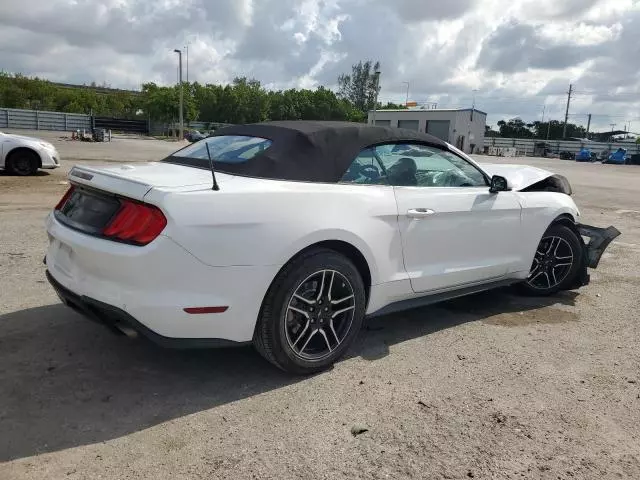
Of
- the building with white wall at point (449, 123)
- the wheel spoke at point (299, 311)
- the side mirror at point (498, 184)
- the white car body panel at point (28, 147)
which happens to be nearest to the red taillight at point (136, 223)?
the wheel spoke at point (299, 311)

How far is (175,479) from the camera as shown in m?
2.41

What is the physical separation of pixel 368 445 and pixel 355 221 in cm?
133

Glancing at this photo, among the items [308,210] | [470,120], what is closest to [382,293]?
[308,210]

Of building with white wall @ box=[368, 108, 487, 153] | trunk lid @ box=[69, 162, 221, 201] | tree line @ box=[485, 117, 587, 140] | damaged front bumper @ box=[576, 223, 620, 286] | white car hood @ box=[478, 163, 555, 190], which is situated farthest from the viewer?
tree line @ box=[485, 117, 587, 140]

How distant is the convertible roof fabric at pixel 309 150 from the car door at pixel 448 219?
0.20m

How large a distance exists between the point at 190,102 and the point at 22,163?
56.5m

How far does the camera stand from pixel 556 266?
206 inches

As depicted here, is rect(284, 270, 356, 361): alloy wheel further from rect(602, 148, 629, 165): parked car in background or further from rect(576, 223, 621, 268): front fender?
rect(602, 148, 629, 165): parked car in background

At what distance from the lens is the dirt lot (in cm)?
257

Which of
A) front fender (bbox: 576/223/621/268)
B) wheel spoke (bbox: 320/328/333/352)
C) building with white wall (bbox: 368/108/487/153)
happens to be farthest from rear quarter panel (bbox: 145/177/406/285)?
building with white wall (bbox: 368/108/487/153)

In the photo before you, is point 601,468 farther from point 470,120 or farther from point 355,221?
point 470,120

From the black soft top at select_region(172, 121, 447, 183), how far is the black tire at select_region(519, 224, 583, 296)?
2.06 m

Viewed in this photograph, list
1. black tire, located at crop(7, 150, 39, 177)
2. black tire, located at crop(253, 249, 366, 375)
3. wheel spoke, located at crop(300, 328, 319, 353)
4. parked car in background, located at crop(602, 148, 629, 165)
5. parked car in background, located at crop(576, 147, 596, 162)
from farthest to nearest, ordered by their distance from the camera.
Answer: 1. parked car in background, located at crop(576, 147, 596, 162)
2. parked car in background, located at crop(602, 148, 629, 165)
3. black tire, located at crop(7, 150, 39, 177)
4. wheel spoke, located at crop(300, 328, 319, 353)
5. black tire, located at crop(253, 249, 366, 375)

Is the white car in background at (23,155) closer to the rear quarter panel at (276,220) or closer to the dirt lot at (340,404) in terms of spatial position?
the dirt lot at (340,404)
